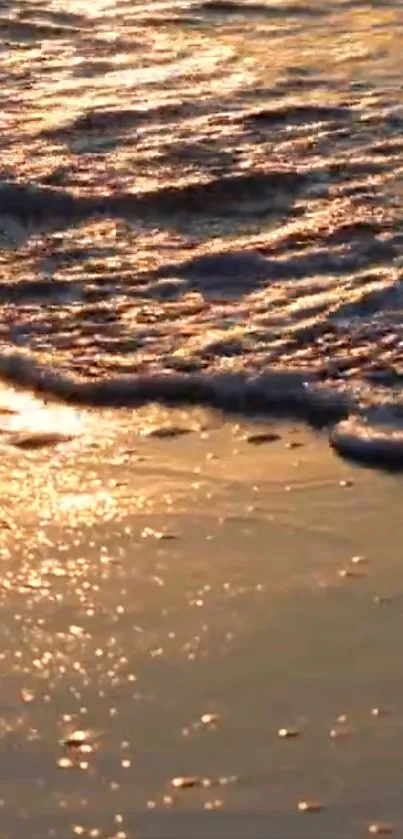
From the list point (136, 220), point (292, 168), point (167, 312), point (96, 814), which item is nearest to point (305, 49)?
point (292, 168)

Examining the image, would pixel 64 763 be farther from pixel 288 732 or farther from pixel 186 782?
pixel 288 732

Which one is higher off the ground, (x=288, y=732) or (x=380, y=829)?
(x=288, y=732)

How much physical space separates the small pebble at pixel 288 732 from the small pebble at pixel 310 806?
193 millimetres

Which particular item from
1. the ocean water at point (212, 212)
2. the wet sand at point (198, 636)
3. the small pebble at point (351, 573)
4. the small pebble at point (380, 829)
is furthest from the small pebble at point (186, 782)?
the ocean water at point (212, 212)

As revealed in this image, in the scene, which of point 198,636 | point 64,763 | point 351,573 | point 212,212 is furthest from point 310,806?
point 212,212

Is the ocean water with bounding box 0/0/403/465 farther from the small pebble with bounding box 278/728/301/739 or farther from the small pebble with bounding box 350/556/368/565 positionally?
the small pebble with bounding box 278/728/301/739

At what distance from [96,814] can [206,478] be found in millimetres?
1392

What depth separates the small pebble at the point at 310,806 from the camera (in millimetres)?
3082

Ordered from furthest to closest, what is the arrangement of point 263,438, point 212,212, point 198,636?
point 212,212 < point 263,438 < point 198,636

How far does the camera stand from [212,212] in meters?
6.66

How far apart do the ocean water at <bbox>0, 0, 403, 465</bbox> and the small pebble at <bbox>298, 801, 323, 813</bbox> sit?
153cm

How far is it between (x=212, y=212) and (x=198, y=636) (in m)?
3.26

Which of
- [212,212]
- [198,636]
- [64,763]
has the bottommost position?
[64,763]

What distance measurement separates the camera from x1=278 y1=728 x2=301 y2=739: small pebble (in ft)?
10.8
